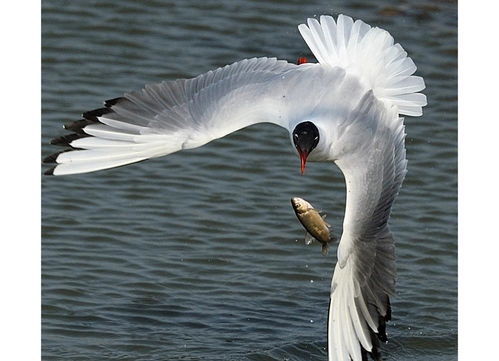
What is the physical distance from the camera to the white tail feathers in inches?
224

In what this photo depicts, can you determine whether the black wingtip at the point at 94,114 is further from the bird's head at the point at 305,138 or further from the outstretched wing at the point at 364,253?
the outstretched wing at the point at 364,253

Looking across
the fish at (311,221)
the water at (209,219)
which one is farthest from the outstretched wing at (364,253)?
the water at (209,219)

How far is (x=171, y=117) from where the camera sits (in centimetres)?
546

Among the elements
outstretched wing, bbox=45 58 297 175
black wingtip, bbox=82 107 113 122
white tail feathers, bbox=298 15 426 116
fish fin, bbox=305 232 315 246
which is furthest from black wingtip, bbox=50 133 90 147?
white tail feathers, bbox=298 15 426 116

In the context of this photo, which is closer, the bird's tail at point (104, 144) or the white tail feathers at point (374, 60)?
the bird's tail at point (104, 144)

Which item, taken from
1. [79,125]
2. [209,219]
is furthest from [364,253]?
[209,219]

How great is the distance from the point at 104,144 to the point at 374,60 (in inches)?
45.2

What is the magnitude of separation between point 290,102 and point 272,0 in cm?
416

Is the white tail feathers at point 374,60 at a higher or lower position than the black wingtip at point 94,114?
higher

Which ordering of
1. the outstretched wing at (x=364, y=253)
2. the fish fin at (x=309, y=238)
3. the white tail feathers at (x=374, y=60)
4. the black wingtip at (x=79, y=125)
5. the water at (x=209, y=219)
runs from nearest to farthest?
the outstretched wing at (x=364, y=253), the black wingtip at (x=79, y=125), the fish fin at (x=309, y=238), the white tail feathers at (x=374, y=60), the water at (x=209, y=219)

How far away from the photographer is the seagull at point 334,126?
204 inches

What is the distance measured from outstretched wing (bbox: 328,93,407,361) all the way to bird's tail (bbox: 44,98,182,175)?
67 centimetres

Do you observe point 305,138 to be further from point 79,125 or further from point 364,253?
point 79,125

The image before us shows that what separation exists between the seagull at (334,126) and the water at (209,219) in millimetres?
806
